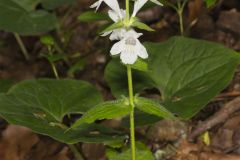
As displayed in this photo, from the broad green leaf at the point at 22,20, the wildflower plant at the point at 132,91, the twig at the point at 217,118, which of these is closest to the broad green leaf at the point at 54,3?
the broad green leaf at the point at 22,20

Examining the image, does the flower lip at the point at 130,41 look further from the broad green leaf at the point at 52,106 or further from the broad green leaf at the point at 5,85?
the broad green leaf at the point at 5,85

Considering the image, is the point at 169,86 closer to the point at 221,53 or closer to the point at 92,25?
the point at 221,53

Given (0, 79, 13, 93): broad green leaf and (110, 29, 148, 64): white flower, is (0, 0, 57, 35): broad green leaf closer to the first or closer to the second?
(0, 79, 13, 93): broad green leaf

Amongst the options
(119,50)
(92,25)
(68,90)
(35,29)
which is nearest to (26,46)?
(92,25)

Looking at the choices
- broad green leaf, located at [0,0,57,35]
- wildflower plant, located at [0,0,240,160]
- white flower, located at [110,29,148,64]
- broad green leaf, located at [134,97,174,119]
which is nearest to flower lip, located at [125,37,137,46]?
white flower, located at [110,29,148,64]

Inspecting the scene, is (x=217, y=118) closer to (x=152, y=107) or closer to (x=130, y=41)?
(x=152, y=107)
